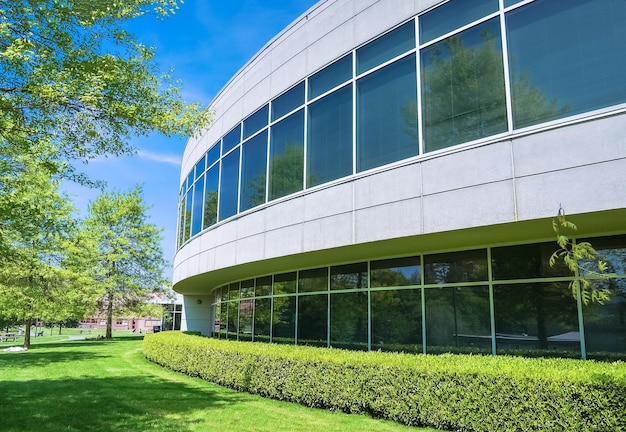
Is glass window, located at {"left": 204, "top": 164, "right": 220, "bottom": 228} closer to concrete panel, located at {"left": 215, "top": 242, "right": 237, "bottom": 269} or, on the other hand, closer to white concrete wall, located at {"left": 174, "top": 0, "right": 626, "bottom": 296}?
white concrete wall, located at {"left": 174, "top": 0, "right": 626, "bottom": 296}

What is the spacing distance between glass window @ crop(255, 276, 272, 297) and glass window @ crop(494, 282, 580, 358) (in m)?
9.12

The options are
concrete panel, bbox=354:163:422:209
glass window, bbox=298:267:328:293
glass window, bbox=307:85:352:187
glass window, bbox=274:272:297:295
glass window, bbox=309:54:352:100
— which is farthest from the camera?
glass window, bbox=274:272:297:295

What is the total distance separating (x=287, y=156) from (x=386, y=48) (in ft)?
14.2

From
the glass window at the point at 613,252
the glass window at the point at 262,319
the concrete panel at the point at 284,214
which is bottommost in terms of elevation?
the glass window at the point at 262,319

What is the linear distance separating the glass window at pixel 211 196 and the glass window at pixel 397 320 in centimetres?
832

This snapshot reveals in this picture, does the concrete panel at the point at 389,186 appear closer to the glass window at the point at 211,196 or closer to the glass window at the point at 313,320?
the glass window at the point at 313,320

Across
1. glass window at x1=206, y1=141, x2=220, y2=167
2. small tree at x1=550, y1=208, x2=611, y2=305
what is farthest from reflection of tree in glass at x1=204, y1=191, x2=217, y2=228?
small tree at x1=550, y1=208, x2=611, y2=305

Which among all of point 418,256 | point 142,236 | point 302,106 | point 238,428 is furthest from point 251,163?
point 142,236

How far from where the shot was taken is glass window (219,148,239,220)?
16.6m

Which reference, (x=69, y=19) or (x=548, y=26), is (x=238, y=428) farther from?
(x=548, y=26)

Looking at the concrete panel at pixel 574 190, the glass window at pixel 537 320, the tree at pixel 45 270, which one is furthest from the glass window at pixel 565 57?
the tree at pixel 45 270

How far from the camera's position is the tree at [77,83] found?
7781 millimetres

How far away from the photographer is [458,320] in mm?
10297

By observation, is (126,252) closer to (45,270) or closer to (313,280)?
(45,270)
